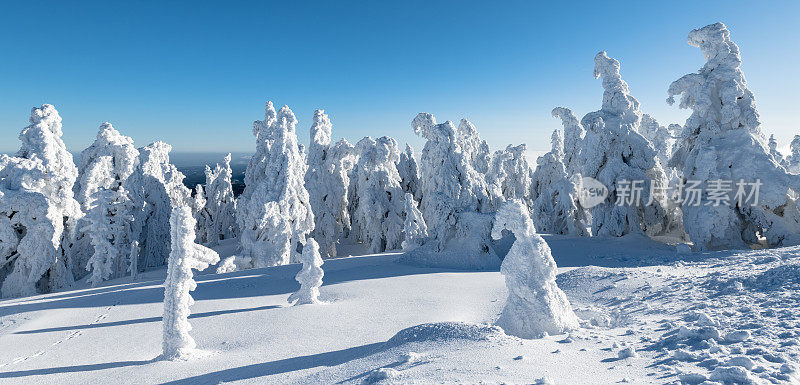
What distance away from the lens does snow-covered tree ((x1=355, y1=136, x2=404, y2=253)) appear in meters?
25.1

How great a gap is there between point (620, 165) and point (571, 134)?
1064 cm

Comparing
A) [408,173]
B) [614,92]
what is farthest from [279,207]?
[614,92]

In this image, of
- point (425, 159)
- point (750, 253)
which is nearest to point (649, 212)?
point (750, 253)

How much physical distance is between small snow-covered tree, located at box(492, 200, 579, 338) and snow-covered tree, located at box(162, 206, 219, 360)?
5514 mm

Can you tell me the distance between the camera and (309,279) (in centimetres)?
994

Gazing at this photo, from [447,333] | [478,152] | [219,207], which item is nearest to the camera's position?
[447,333]

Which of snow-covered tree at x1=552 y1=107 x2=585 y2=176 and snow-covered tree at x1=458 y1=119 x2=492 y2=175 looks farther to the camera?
snow-covered tree at x1=552 y1=107 x2=585 y2=176

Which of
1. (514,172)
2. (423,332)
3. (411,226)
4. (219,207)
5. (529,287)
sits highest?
(514,172)

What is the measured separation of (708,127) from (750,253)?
7.83 m

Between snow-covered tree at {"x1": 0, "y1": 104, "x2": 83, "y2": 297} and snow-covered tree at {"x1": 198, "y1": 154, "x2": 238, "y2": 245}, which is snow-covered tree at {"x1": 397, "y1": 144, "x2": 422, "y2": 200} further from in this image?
snow-covered tree at {"x1": 0, "y1": 104, "x2": 83, "y2": 297}

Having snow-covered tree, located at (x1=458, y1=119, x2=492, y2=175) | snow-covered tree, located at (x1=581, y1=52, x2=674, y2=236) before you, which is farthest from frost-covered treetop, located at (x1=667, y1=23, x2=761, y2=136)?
snow-covered tree, located at (x1=458, y1=119, x2=492, y2=175)

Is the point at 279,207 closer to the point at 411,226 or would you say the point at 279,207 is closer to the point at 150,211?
the point at 411,226

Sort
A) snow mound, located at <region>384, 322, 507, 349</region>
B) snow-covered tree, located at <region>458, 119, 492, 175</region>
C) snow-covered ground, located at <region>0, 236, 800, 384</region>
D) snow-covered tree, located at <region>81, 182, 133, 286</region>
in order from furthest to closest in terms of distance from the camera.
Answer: snow-covered tree, located at <region>458, 119, 492, 175</region> < snow-covered tree, located at <region>81, 182, 133, 286</region> < snow mound, located at <region>384, 322, 507, 349</region> < snow-covered ground, located at <region>0, 236, 800, 384</region>

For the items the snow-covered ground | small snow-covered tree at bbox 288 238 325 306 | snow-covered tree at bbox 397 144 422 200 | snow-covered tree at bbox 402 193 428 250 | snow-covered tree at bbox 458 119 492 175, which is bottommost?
the snow-covered ground
